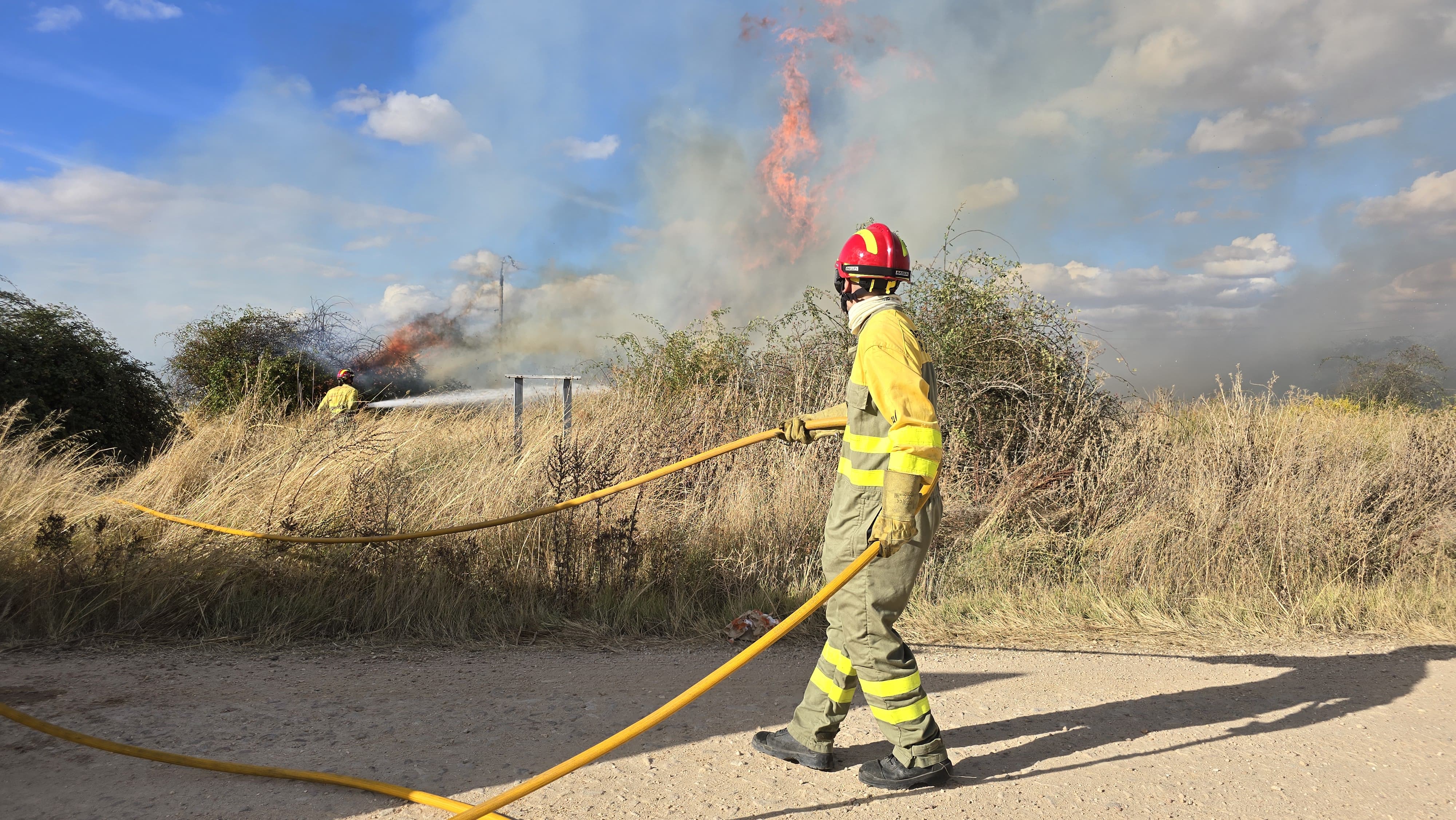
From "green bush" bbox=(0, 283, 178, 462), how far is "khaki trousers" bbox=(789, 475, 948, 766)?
25.8 feet

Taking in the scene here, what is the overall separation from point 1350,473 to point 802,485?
483cm

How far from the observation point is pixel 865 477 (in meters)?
3.16

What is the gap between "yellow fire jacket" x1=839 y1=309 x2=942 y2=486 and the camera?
2.89 metres

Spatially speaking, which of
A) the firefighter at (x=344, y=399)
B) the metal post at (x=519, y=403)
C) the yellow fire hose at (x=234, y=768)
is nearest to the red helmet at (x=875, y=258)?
the yellow fire hose at (x=234, y=768)

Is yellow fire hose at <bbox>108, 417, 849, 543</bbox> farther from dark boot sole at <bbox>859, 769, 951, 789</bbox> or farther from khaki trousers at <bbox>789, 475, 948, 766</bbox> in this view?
dark boot sole at <bbox>859, 769, 951, 789</bbox>

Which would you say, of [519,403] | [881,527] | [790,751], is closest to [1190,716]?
[790,751]

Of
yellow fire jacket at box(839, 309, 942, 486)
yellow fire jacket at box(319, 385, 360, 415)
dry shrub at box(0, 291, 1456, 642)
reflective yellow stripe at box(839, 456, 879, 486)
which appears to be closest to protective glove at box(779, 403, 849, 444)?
yellow fire jacket at box(839, 309, 942, 486)

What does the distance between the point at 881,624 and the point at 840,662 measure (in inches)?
12.8

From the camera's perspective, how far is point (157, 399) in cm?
912

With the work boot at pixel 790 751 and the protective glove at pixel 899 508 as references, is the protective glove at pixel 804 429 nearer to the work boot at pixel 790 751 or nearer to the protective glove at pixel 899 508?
the protective glove at pixel 899 508

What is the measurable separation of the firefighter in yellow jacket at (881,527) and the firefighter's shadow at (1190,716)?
0.89ft

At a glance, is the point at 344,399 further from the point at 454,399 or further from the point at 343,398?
the point at 454,399

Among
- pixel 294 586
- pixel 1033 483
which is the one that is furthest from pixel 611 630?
pixel 1033 483

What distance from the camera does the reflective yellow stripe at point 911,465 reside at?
2.88 metres
